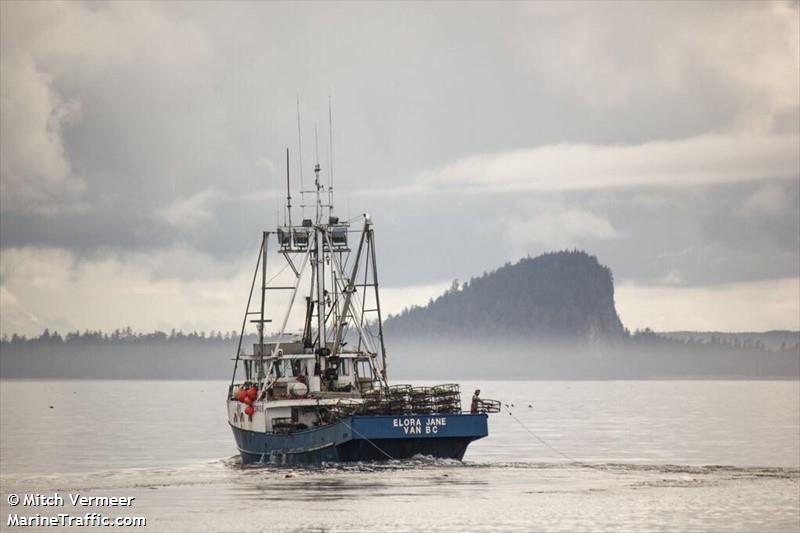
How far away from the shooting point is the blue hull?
62000 millimetres

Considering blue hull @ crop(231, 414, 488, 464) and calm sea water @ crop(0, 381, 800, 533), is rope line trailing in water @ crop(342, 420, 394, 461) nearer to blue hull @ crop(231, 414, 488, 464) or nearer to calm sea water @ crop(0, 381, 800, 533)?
blue hull @ crop(231, 414, 488, 464)

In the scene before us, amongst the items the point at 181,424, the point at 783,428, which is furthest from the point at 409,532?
the point at 181,424

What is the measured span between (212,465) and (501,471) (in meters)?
18.7

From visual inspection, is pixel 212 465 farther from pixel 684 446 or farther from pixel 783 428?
pixel 783 428

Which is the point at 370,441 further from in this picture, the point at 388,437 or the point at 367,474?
the point at 367,474

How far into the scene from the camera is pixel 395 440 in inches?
2467

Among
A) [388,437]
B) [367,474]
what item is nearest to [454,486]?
[367,474]

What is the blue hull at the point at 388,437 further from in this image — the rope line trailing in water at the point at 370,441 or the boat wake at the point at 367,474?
the boat wake at the point at 367,474

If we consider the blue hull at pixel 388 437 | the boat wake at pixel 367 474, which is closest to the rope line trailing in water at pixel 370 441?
the blue hull at pixel 388 437

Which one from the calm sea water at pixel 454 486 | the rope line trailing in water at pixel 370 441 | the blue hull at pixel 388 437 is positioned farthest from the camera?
the blue hull at pixel 388 437

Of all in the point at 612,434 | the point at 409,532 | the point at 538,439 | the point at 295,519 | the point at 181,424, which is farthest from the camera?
the point at 181,424

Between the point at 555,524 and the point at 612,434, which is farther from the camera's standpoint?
the point at 612,434

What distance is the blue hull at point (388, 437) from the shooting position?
203ft

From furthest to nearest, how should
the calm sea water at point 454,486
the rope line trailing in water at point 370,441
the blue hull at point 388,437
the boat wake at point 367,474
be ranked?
the blue hull at point 388,437
the rope line trailing in water at point 370,441
the boat wake at point 367,474
the calm sea water at point 454,486
